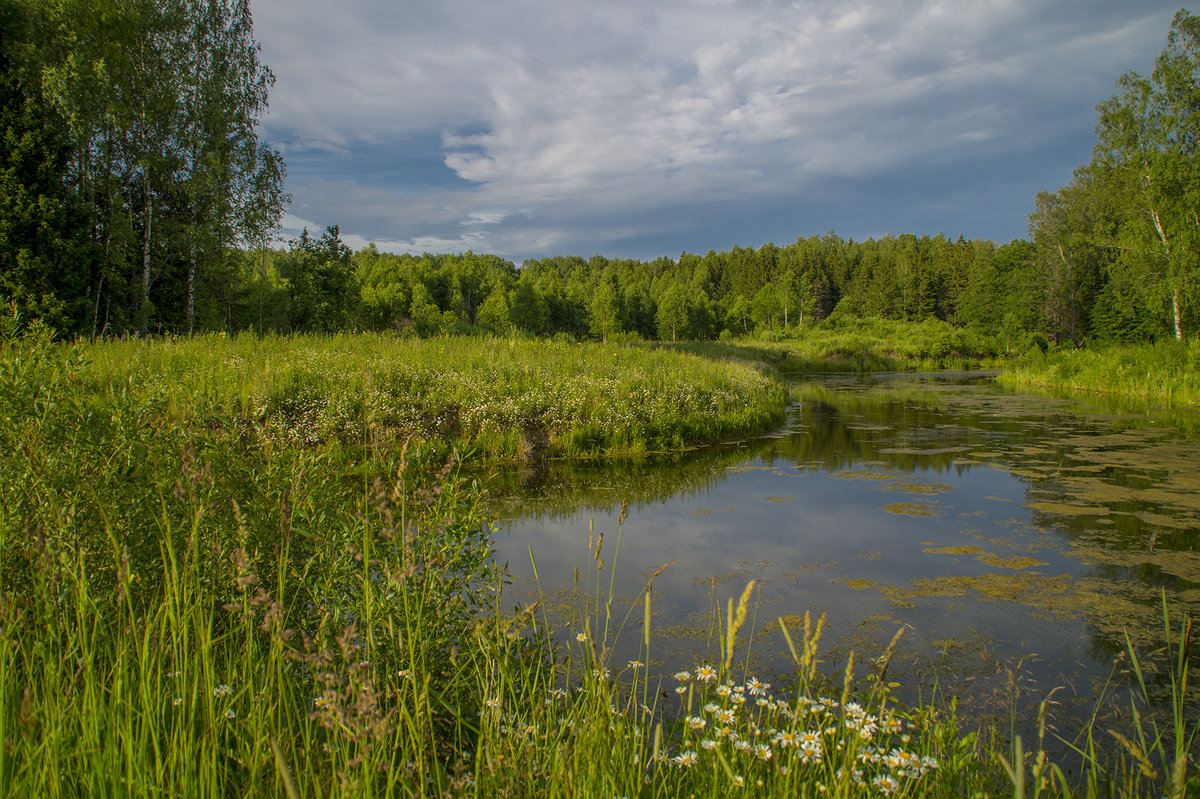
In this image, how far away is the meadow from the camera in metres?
1.59

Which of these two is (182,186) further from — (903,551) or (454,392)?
(903,551)

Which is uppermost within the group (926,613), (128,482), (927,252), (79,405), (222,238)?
(927,252)

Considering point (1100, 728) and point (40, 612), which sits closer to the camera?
point (40, 612)

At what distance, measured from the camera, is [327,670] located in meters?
2.44

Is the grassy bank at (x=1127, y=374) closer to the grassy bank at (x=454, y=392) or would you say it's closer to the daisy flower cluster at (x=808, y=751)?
the grassy bank at (x=454, y=392)

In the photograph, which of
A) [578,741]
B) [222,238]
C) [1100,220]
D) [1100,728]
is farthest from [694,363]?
[1100,220]

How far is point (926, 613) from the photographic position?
14.4 ft

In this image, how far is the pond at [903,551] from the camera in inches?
148

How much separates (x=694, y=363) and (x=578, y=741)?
1423 cm

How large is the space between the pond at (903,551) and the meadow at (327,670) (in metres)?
0.32

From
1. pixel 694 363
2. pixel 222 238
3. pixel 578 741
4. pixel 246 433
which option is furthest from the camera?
pixel 222 238

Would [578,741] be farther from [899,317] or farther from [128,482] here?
[899,317]

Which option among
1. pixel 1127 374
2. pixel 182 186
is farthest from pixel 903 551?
pixel 182 186

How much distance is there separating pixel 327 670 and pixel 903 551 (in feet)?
17.1
